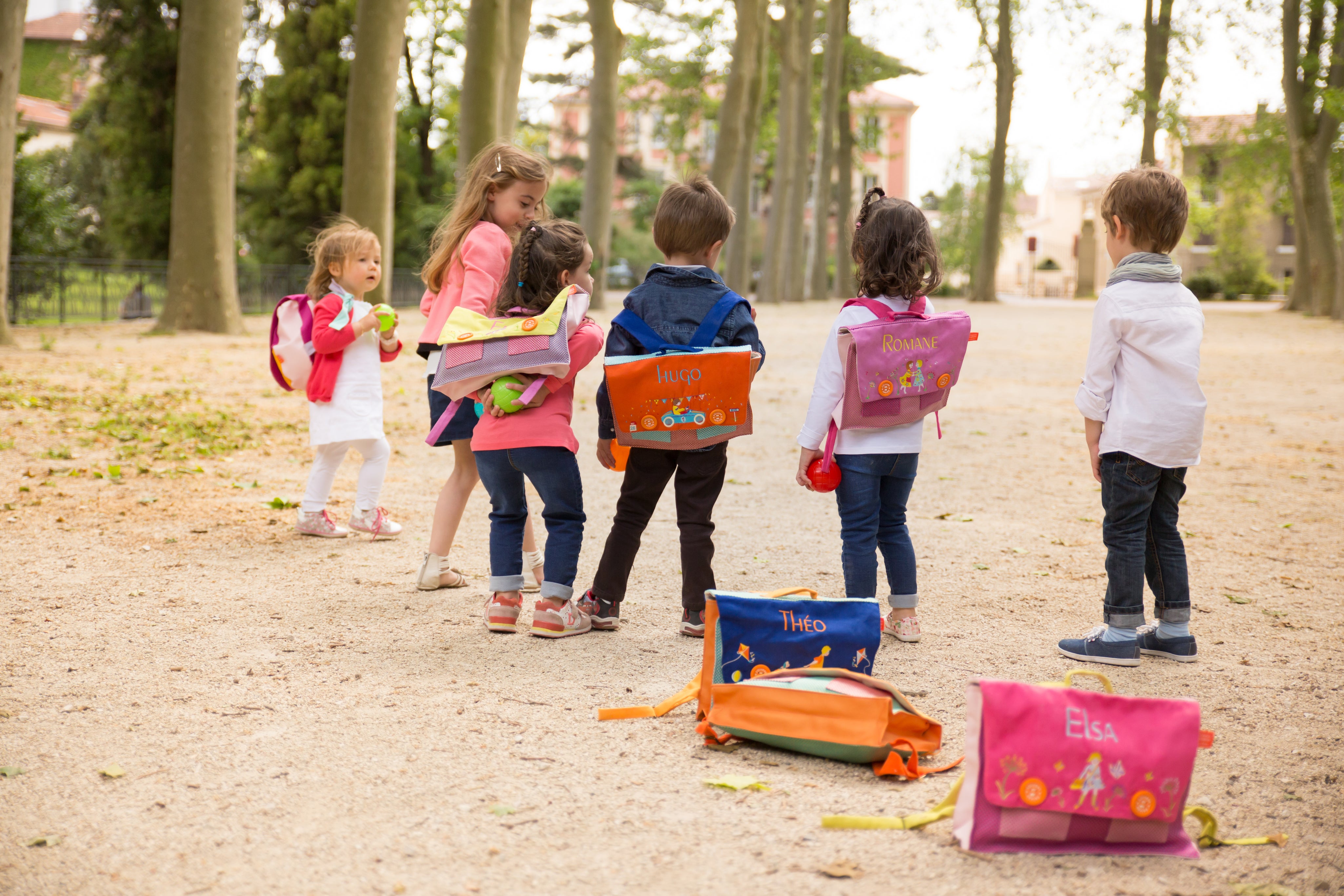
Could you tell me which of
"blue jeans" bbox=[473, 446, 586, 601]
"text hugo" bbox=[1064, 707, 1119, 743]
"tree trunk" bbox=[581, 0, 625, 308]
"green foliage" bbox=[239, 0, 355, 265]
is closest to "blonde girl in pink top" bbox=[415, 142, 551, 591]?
"blue jeans" bbox=[473, 446, 586, 601]

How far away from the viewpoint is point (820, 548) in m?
5.79

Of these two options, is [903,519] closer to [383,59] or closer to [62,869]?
[62,869]

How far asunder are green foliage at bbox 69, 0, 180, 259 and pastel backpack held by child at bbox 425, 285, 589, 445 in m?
25.5

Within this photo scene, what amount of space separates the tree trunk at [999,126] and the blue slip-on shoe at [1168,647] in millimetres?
35246

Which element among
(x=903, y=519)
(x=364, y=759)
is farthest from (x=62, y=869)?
(x=903, y=519)

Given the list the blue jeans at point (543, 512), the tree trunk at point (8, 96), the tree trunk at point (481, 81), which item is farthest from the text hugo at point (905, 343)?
the tree trunk at point (481, 81)

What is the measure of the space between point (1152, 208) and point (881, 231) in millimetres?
911

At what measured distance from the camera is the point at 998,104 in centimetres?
3853

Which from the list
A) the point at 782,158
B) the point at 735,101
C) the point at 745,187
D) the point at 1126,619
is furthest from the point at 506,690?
the point at 782,158

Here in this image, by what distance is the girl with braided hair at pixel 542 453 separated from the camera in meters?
4.15

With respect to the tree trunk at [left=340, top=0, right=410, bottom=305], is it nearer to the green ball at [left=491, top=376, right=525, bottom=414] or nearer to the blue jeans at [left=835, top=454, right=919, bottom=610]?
the green ball at [left=491, top=376, right=525, bottom=414]

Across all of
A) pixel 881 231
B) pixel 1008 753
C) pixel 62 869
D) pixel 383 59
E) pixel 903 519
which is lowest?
pixel 62 869

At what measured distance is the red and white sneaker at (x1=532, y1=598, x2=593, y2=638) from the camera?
4227 mm

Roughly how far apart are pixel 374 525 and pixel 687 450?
2.27 meters
